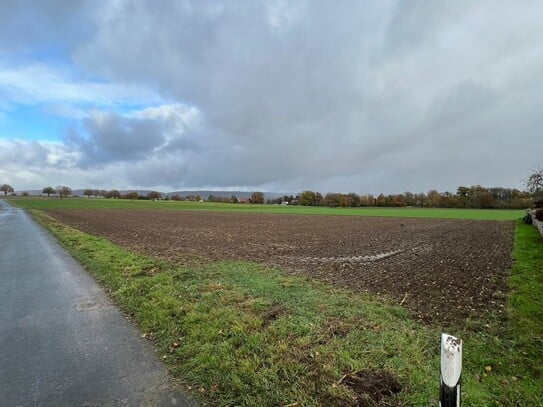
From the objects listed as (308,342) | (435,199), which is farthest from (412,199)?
(308,342)

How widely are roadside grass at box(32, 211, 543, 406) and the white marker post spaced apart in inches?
59.1

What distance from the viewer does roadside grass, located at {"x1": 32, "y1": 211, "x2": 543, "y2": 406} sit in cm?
371

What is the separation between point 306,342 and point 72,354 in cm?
338

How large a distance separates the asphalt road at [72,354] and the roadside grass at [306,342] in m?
0.33

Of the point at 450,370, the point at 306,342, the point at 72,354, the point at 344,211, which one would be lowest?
the point at 344,211

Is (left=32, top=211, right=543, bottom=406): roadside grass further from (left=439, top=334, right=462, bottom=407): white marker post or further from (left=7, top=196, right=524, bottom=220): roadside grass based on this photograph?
(left=7, top=196, right=524, bottom=220): roadside grass

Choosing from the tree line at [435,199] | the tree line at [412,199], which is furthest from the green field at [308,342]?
the tree line at [435,199]

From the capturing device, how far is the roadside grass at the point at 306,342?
371 centimetres

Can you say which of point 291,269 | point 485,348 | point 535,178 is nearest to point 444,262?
point 291,269

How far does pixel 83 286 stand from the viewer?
8.37 meters

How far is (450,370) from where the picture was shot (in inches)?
86.8

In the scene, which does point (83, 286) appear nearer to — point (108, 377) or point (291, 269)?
point (108, 377)

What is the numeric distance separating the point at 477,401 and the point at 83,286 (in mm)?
8662

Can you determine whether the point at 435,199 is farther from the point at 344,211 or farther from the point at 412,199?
the point at 344,211
